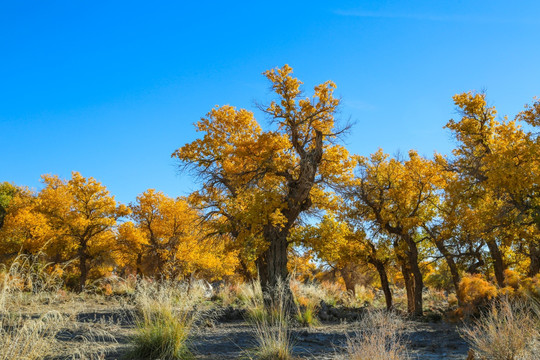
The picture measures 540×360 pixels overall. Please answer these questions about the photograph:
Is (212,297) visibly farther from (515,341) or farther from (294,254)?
(515,341)

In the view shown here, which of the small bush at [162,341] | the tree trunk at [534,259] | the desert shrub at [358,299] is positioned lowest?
the desert shrub at [358,299]

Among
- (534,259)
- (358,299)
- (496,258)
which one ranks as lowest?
(358,299)

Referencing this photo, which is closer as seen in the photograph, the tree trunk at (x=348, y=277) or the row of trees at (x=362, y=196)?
the row of trees at (x=362, y=196)

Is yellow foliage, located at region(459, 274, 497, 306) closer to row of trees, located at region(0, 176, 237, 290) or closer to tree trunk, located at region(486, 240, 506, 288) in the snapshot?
tree trunk, located at region(486, 240, 506, 288)

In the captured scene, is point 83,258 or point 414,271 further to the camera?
point 83,258

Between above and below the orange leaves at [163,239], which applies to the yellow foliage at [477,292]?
below

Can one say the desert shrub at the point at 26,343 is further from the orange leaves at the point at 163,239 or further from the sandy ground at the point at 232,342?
the orange leaves at the point at 163,239

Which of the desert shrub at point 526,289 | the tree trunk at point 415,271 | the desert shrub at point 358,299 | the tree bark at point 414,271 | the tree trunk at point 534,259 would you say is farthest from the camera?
→ the desert shrub at point 358,299

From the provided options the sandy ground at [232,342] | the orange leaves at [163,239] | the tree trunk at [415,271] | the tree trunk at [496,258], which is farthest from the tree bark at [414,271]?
the orange leaves at [163,239]

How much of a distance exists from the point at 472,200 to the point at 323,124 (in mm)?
7470

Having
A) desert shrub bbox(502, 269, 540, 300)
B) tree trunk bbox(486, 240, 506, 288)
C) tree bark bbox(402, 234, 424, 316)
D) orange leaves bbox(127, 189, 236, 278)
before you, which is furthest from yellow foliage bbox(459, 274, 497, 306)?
orange leaves bbox(127, 189, 236, 278)

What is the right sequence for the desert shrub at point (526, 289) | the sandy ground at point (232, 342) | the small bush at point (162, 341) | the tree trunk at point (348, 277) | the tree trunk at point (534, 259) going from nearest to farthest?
the small bush at point (162, 341), the sandy ground at point (232, 342), the desert shrub at point (526, 289), the tree trunk at point (534, 259), the tree trunk at point (348, 277)

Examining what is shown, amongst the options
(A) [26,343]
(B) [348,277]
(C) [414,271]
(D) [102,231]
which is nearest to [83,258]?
(D) [102,231]

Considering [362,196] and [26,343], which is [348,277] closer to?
[362,196]
